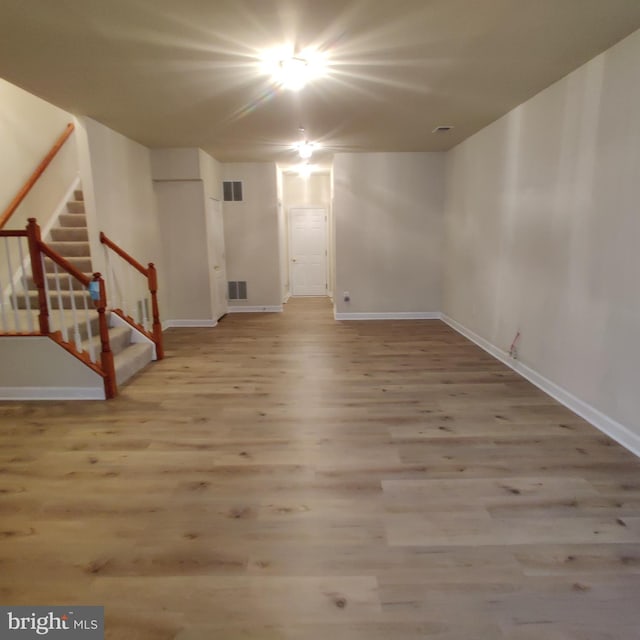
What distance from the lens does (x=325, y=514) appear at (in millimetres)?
2062

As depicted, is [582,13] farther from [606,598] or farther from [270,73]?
[606,598]

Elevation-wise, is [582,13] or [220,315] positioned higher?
[582,13]

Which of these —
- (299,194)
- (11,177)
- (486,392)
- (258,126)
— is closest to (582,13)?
(486,392)

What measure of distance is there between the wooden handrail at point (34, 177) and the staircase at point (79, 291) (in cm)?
57

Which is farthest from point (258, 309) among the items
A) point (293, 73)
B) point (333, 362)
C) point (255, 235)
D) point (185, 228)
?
point (293, 73)

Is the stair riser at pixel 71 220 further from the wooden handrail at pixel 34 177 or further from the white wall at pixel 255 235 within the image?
the white wall at pixel 255 235

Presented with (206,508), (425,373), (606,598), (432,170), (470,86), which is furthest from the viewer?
(432,170)

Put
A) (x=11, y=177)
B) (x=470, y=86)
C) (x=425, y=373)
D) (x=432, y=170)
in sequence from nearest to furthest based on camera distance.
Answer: (x=470, y=86)
(x=425, y=373)
(x=11, y=177)
(x=432, y=170)

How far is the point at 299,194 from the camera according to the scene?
9023mm

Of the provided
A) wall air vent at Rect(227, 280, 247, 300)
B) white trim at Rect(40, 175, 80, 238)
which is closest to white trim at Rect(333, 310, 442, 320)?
wall air vent at Rect(227, 280, 247, 300)

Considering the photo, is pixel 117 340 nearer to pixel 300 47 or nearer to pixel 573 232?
pixel 300 47

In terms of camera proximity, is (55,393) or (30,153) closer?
(55,393)

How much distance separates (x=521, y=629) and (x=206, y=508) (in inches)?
58.6

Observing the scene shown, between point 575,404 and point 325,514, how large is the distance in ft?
7.48
